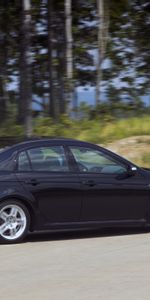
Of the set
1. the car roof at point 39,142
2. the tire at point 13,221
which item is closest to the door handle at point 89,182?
the car roof at point 39,142

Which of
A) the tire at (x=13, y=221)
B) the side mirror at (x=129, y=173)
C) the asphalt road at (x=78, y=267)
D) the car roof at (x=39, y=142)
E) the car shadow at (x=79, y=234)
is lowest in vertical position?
the car shadow at (x=79, y=234)

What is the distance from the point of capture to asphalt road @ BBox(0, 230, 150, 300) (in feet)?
22.3

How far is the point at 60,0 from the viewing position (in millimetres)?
26656

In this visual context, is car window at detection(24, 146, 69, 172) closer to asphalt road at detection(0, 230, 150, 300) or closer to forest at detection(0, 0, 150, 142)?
asphalt road at detection(0, 230, 150, 300)

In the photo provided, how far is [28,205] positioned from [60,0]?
59.9 ft

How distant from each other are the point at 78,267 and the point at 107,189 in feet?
7.24

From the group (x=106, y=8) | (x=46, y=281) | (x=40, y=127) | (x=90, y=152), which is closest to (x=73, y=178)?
(x=90, y=152)

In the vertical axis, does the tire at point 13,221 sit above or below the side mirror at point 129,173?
below

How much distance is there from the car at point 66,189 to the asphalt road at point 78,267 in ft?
0.90

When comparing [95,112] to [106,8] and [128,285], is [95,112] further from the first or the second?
[128,285]

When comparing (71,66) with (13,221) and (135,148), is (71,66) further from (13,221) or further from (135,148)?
(13,221)

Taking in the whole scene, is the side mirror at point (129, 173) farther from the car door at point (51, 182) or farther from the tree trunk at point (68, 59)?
the tree trunk at point (68, 59)

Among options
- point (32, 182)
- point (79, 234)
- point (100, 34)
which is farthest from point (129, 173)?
point (100, 34)

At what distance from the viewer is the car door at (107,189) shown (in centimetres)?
996
